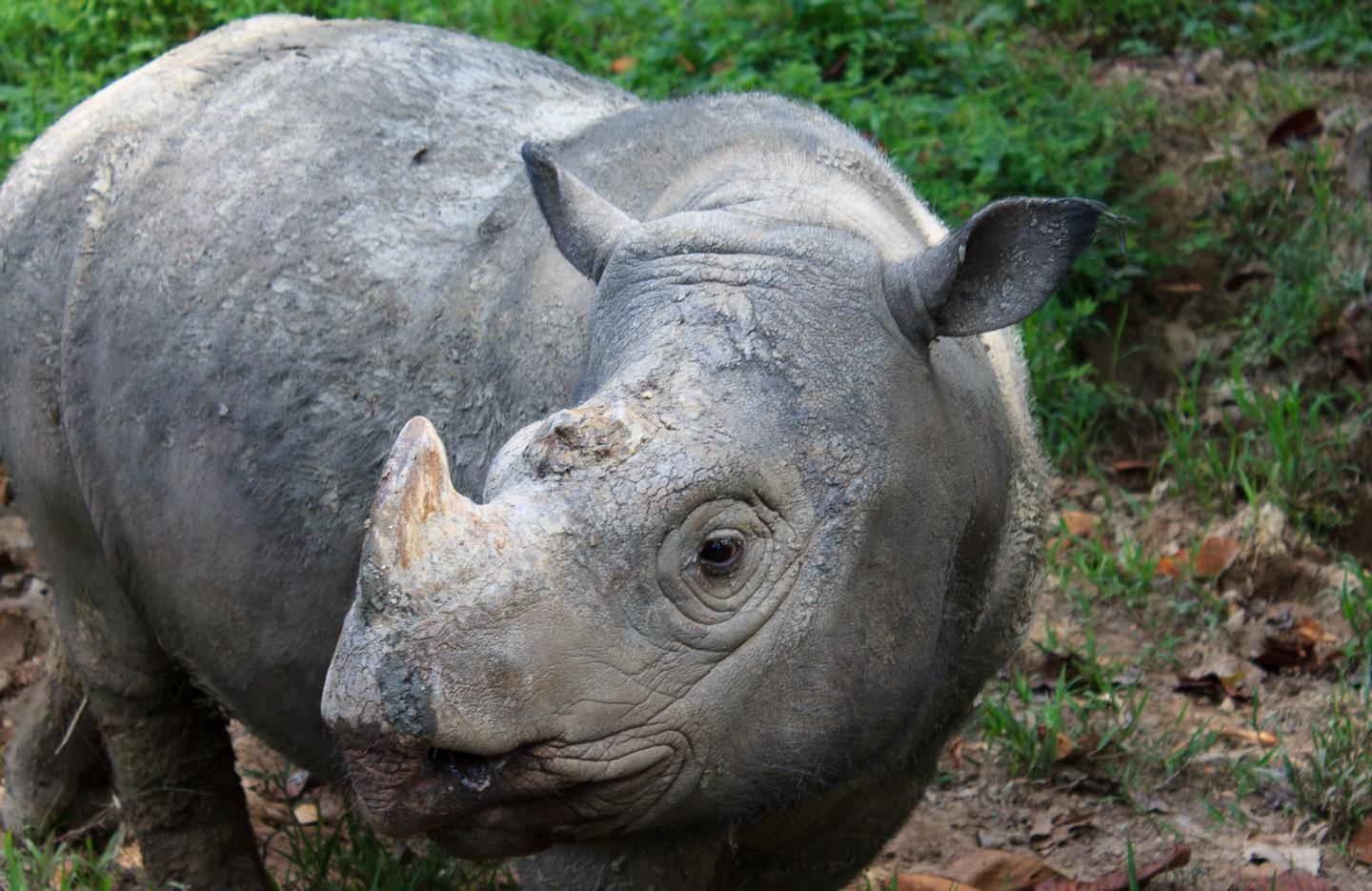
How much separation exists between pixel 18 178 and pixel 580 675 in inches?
111

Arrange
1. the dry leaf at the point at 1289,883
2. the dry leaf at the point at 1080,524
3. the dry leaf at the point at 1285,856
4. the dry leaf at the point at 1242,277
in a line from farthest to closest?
the dry leaf at the point at 1242,277 < the dry leaf at the point at 1080,524 < the dry leaf at the point at 1285,856 < the dry leaf at the point at 1289,883

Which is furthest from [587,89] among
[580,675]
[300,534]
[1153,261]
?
[1153,261]

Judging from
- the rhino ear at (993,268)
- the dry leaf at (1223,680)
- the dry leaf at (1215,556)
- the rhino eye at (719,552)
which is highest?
the rhino ear at (993,268)

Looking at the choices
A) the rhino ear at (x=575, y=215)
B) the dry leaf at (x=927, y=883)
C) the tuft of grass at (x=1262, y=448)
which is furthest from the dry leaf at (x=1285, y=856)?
the rhino ear at (x=575, y=215)

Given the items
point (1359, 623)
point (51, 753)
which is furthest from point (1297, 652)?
point (51, 753)

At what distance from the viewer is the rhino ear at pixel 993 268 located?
2.97m

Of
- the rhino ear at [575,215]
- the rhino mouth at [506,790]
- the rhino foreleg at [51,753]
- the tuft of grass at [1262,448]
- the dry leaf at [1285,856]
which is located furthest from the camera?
the tuft of grass at [1262,448]

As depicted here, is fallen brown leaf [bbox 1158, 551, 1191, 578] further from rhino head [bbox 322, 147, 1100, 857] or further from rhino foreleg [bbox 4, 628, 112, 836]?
rhino foreleg [bbox 4, 628, 112, 836]

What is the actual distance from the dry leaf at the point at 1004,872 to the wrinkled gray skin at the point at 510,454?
684mm

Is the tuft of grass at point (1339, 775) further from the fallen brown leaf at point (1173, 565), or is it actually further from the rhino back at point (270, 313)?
the rhino back at point (270, 313)

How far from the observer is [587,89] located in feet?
15.2

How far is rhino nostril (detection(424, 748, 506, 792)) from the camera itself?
2.64 meters

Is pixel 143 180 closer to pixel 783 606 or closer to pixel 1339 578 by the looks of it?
pixel 783 606

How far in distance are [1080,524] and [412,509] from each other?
3.92 meters
